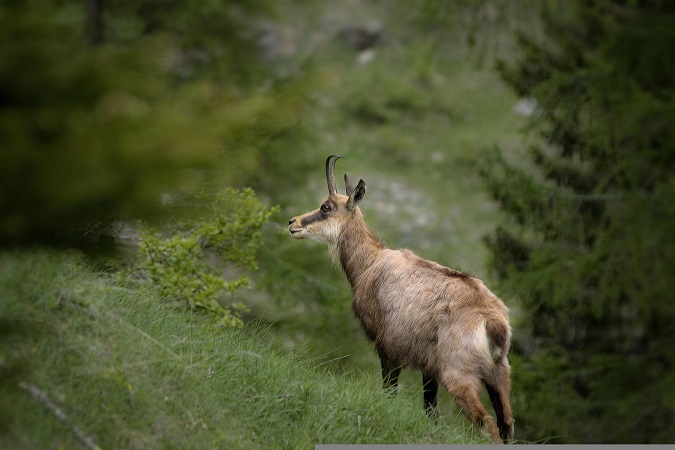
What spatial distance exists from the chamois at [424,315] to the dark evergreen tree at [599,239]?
167 inches

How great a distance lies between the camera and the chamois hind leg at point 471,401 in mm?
7059

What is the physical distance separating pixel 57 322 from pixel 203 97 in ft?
6.04

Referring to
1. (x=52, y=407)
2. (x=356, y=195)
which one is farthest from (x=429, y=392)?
(x=52, y=407)

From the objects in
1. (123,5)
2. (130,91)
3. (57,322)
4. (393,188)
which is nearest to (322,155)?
(123,5)

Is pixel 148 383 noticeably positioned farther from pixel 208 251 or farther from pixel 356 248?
pixel 208 251

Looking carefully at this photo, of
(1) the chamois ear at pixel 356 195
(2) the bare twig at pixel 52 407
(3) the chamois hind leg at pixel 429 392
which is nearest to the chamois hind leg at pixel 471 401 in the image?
(3) the chamois hind leg at pixel 429 392

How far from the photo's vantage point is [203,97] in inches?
167

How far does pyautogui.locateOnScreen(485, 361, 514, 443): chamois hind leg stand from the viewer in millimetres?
7250

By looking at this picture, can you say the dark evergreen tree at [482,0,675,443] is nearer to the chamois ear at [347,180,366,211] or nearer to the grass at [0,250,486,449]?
the chamois ear at [347,180,366,211]

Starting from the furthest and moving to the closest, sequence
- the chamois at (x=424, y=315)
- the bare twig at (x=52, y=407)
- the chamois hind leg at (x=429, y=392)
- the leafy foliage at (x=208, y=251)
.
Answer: the leafy foliage at (x=208, y=251) < the chamois hind leg at (x=429, y=392) < the chamois at (x=424, y=315) < the bare twig at (x=52, y=407)

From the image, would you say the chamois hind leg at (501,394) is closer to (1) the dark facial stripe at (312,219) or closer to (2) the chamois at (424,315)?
(2) the chamois at (424,315)

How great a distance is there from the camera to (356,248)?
350 inches

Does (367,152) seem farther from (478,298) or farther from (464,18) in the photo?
(478,298)

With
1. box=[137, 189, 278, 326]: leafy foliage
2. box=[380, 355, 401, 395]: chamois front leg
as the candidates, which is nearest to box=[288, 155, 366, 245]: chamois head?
box=[137, 189, 278, 326]: leafy foliage
